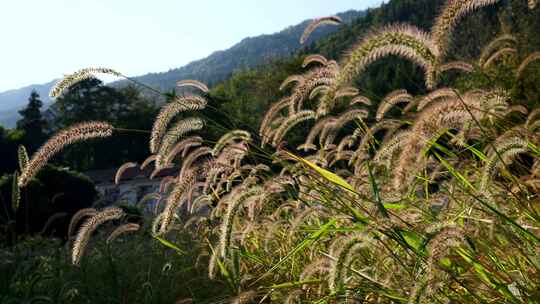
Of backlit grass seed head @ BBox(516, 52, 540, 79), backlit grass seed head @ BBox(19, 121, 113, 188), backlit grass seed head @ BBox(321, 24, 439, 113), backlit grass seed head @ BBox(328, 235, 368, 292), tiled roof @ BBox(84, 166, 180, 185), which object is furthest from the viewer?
tiled roof @ BBox(84, 166, 180, 185)

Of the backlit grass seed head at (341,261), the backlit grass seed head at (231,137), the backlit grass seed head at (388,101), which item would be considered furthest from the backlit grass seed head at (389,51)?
the backlit grass seed head at (388,101)

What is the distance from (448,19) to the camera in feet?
7.59

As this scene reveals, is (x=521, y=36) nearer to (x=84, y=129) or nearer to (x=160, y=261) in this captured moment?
(x=160, y=261)

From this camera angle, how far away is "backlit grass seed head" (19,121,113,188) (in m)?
2.86

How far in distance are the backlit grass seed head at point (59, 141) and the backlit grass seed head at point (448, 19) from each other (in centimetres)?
167

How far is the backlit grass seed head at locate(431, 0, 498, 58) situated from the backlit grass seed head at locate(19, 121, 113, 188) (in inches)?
65.7

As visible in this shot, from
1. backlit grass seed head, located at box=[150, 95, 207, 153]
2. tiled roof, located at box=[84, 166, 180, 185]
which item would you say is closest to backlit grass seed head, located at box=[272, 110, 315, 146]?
backlit grass seed head, located at box=[150, 95, 207, 153]

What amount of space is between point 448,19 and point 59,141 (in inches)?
76.0

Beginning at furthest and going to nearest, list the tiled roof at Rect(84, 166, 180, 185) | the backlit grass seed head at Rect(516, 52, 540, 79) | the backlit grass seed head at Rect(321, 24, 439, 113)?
the tiled roof at Rect(84, 166, 180, 185)
the backlit grass seed head at Rect(516, 52, 540, 79)
the backlit grass seed head at Rect(321, 24, 439, 113)

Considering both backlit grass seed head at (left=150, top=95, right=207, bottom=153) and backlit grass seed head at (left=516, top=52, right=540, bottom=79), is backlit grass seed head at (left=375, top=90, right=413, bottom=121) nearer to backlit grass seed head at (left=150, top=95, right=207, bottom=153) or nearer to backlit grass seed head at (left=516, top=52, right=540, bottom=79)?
backlit grass seed head at (left=516, top=52, right=540, bottom=79)

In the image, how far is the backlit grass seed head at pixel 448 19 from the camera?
2.25 metres

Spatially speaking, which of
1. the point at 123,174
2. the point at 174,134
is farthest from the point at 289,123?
the point at 123,174

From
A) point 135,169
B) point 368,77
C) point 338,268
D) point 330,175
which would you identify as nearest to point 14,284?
point 330,175

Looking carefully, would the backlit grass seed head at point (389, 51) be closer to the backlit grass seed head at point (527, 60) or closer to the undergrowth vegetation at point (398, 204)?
the undergrowth vegetation at point (398, 204)
